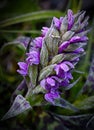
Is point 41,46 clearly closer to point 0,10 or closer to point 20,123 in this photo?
point 20,123

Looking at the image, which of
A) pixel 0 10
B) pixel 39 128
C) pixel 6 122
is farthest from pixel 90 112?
pixel 0 10

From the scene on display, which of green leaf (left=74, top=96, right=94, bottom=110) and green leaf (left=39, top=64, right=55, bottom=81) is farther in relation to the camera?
green leaf (left=74, top=96, right=94, bottom=110)

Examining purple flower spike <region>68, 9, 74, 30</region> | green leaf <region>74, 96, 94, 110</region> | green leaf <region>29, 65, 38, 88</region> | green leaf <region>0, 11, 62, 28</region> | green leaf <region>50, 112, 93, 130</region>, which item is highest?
A: green leaf <region>0, 11, 62, 28</region>

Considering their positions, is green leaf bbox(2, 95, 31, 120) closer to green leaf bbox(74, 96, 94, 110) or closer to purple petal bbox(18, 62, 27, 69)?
purple petal bbox(18, 62, 27, 69)

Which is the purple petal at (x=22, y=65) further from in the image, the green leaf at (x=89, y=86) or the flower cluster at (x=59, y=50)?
the green leaf at (x=89, y=86)

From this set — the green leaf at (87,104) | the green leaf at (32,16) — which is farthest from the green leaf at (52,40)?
the green leaf at (32,16)

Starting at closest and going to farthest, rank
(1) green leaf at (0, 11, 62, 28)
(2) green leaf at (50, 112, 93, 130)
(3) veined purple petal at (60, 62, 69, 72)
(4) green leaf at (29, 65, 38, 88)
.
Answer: (3) veined purple petal at (60, 62, 69, 72) → (4) green leaf at (29, 65, 38, 88) → (2) green leaf at (50, 112, 93, 130) → (1) green leaf at (0, 11, 62, 28)

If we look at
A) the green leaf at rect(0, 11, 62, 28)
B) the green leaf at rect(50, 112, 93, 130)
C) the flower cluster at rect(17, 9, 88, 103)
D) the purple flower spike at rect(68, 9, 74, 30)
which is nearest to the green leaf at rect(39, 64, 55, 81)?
the flower cluster at rect(17, 9, 88, 103)

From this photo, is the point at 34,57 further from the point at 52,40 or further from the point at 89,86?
the point at 89,86
